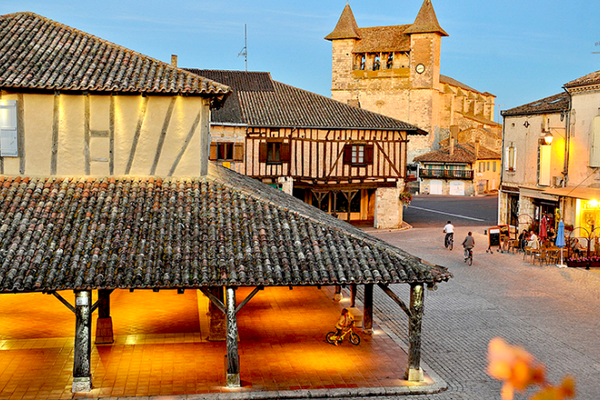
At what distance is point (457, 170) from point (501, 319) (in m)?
46.1

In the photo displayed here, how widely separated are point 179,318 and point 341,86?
169 ft

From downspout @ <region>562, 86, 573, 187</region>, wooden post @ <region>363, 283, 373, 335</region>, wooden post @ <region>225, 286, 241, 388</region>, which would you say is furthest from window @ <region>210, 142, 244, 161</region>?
wooden post @ <region>225, 286, 241, 388</region>

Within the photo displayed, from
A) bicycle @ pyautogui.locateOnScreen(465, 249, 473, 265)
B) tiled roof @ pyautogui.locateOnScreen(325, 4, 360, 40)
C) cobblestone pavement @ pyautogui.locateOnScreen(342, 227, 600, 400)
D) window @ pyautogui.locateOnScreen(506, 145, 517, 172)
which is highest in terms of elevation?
tiled roof @ pyautogui.locateOnScreen(325, 4, 360, 40)

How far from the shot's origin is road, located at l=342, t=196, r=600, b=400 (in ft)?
41.9

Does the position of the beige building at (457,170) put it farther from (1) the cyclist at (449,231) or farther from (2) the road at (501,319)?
(2) the road at (501,319)

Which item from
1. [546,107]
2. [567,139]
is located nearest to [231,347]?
[567,139]

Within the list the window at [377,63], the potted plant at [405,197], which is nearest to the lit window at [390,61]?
the window at [377,63]

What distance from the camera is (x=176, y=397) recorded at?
36.5 feet

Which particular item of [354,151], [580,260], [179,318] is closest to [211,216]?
[179,318]

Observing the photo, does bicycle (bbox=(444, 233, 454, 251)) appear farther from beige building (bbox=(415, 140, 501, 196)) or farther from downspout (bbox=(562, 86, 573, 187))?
beige building (bbox=(415, 140, 501, 196))

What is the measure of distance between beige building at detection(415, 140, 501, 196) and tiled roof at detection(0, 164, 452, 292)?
49780mm

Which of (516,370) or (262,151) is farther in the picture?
(262,151)

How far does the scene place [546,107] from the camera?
2870 centimetres

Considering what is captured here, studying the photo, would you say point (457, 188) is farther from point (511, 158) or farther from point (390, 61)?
point (511, 158)
